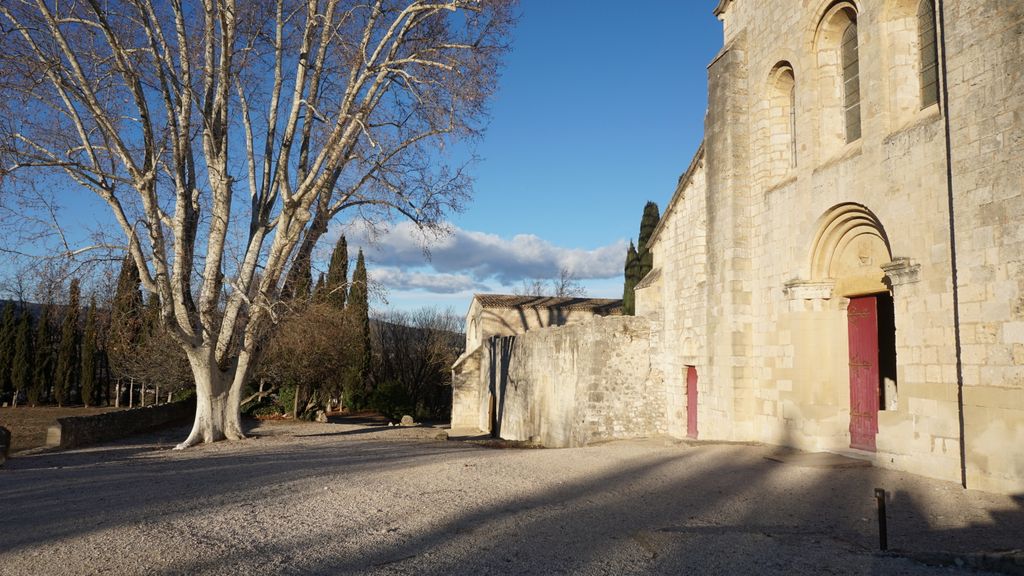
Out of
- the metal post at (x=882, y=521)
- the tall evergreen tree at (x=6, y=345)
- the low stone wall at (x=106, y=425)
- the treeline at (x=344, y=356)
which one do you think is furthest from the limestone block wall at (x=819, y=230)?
the tall evergreen tree at (x=6, y=345)

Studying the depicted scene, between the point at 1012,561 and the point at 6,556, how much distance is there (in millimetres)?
6900

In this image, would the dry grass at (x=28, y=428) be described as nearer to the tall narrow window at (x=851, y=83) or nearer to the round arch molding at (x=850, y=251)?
the round arch molding at (x=850, y=251)

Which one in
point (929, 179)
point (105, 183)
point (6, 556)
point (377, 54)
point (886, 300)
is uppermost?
point (377, 54)

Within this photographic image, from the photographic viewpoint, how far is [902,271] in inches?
333

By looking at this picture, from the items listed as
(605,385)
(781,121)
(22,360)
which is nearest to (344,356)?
(605,385)

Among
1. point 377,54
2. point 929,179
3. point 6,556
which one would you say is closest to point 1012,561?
point 929,179

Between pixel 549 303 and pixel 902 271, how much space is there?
25208 millimetres

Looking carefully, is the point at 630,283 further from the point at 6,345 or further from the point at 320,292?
the point at 6,345

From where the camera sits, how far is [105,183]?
1267 centimetres

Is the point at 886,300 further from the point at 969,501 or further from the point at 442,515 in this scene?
the point at 442,515

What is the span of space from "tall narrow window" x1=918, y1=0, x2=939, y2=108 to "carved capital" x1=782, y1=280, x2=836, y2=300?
2902 millimetres

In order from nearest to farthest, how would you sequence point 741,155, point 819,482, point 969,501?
point 969,501 < point 819,482 < point 741,155

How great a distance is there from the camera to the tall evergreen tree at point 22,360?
3694 centimetres

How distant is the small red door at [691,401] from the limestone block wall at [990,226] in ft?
23.3
